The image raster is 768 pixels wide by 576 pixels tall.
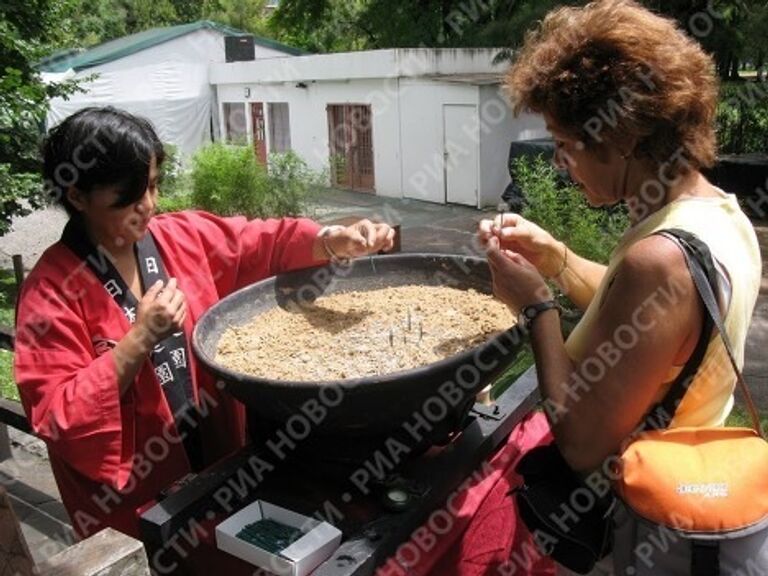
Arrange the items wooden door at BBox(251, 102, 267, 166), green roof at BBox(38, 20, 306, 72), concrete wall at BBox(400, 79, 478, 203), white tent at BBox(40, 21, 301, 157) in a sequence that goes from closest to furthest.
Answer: concrete wall at BBox(400, 79, 478, 203) → green roof at BBox(38, 20, 306, 72) → white tent at BBox(40, 21, 301, 157) → wooden door at BBox(251, 102, 267, 166)

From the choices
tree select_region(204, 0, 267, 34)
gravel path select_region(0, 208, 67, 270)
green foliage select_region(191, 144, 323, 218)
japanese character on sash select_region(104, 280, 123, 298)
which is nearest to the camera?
japanese character on sash select_region(104, 280, 123, 298)

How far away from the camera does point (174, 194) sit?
1165 cm

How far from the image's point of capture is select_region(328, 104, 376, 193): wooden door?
1514 cm

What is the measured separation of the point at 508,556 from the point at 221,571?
675 millimetres

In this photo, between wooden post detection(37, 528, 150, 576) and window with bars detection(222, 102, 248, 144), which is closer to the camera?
wooden post detection(37, 528, 150, 576)

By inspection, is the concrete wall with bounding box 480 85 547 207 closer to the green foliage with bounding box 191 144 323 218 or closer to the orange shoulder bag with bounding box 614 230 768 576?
the green foliage with bounding box 191 144 323 218

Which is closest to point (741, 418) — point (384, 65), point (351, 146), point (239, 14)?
point (384, 65)

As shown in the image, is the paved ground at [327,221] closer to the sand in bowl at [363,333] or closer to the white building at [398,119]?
the white building at [398,119]

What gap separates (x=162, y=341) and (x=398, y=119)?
506 inches

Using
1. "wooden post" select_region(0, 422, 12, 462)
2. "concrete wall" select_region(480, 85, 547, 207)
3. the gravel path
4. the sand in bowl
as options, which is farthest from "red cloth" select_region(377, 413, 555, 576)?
"concrete wall" select_region(480, 85, 547, 207)

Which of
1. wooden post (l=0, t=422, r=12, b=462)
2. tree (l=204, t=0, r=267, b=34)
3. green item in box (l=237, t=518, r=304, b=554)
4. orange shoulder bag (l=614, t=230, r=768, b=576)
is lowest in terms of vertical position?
wooden post (l=0, t=422, r=12, b=462)

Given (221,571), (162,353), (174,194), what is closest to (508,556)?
(221,571)

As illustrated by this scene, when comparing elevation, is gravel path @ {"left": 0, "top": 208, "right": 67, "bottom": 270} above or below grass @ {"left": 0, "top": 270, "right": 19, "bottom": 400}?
below

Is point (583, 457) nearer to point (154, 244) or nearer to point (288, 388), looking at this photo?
point (288, 388)
